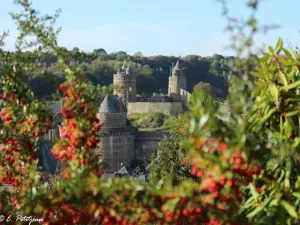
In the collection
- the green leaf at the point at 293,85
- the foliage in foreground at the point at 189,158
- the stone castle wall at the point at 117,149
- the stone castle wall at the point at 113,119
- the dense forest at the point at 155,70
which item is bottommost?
the stone castle wall at the point at 117,149

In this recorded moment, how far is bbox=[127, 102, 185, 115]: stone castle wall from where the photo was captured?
254 ft

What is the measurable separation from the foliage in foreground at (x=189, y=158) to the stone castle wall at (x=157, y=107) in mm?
69041

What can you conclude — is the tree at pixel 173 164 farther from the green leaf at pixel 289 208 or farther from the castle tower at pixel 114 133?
the castle tower at pixel 114 133

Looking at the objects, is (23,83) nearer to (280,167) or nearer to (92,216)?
(92,216)

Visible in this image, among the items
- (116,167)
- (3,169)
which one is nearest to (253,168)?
(3,169)

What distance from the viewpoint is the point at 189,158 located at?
5.80 m

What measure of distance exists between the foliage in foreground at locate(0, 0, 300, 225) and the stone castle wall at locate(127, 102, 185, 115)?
6904 centimetres

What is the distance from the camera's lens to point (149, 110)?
7944cm

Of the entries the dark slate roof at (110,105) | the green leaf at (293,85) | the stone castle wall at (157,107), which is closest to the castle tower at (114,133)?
the dark slate roof at (110,105)

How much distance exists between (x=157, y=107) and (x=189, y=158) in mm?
72768

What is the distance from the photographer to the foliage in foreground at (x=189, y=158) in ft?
16.3

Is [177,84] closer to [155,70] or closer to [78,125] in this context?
[155,70]

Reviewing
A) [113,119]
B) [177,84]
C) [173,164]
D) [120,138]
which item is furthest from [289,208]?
[177,84]

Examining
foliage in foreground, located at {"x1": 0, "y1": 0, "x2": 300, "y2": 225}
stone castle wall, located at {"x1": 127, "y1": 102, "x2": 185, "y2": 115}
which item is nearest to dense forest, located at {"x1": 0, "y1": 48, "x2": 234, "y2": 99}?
stone castle wall, located at {"x1": 127, "y1": 102, "x2": 185, "y2": 115}
